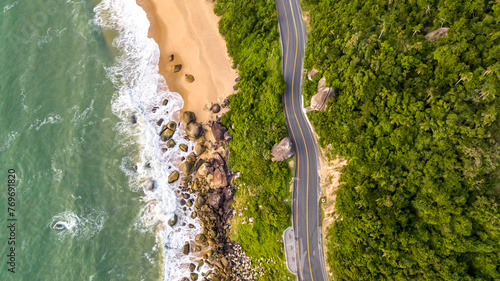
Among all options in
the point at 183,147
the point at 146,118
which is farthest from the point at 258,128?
the point at 146,118

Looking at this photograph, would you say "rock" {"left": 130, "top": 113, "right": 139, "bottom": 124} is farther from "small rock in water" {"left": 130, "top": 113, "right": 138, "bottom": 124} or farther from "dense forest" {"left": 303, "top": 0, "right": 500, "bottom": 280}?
"dense forest" {"left": 303, "top": 0, "right": 500, "bottom": 280}

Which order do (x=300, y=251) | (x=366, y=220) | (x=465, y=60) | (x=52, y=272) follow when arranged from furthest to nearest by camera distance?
Result: (x=52, y=272), (x=300, y=251), (x=366, y=220), (x=465, y=60)

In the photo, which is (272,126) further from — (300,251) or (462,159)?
(462,159)

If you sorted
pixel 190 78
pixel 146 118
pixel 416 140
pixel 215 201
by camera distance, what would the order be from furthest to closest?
pixel 190 78, pixel 146 118, pixel 215 201, pixel 416 140

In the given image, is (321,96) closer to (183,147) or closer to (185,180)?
(183,147)

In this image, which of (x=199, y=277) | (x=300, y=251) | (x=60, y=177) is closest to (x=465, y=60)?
(x=300, y=251)

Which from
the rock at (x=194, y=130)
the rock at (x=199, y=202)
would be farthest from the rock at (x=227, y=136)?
the rock at (x=199, y=202)
